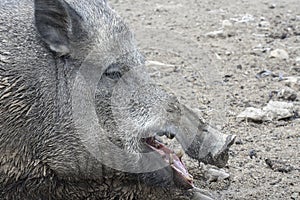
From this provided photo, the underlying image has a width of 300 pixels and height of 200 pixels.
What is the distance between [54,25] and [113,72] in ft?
1.35

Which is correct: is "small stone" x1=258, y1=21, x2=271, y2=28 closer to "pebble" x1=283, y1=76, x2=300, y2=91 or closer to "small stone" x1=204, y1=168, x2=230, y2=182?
"pebble" x1=283, y1=76, x2=300, y2=91

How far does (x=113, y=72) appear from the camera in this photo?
380cm

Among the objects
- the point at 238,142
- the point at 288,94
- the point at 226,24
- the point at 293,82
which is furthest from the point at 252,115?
the point at 226,24

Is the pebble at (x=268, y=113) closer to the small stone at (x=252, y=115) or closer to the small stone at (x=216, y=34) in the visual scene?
the small stone at (x=252, y=115)

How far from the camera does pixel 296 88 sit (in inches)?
233

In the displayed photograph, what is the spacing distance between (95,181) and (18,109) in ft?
1.97

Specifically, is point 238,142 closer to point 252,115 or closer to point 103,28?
point 252,115

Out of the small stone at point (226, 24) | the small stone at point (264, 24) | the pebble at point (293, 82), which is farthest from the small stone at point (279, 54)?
the small stone at point (226, 24)

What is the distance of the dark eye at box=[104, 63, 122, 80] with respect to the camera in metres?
3.79

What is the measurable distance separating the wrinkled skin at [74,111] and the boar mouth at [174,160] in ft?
0.10

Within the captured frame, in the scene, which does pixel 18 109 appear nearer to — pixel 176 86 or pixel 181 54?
pixel 176 86

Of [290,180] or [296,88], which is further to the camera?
[296,88]

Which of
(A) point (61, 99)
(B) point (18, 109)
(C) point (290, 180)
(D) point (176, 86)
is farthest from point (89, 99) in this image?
(D) point (176, 86)

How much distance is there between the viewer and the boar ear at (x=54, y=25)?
377cm
